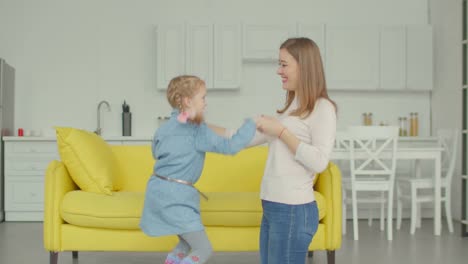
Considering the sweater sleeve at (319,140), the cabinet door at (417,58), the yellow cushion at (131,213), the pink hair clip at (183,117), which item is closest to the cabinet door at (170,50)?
the cabinet door at (417,58)

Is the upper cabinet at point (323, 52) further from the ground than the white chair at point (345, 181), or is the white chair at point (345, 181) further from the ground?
the upper cabinet at point (323, 52)

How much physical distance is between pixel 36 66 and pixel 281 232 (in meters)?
5.15

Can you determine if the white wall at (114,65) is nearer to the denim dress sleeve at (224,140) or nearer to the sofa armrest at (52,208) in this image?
the sofa armrest at (52,208)

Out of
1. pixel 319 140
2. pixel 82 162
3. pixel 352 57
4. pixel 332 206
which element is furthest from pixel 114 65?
pixel 319 140

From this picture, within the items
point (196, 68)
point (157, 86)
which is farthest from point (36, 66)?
point (196, 68)

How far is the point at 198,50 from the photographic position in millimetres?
6176

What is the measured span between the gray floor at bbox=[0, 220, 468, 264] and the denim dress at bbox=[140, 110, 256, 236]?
1456 millimetres

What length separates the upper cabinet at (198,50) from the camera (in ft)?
20.2

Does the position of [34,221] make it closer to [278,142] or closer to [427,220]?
[427,220]

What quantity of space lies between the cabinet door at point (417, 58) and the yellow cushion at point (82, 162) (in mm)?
4016

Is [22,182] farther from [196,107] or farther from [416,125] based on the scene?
[416,125]

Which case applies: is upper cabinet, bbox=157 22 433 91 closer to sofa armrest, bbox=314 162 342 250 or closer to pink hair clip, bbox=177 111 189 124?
sofa armrest, bbox=314 162 342 250

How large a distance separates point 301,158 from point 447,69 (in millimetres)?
4805

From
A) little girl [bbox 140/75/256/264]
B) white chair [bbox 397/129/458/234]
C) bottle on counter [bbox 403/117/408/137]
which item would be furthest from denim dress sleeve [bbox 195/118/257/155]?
bottle on counter [bbox 403/117/408/137]
